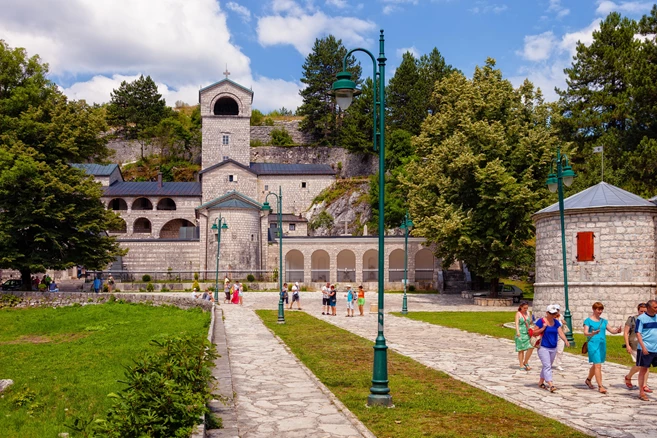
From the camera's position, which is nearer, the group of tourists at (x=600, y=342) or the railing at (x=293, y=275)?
the group of tourists at (x=600, y=342)

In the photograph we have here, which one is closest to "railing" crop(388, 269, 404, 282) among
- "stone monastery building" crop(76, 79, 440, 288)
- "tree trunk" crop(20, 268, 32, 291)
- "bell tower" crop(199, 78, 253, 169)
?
"stone monastery building" crop(76, 79, 440, 288)

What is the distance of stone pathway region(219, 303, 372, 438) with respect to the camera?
8172 millimetres

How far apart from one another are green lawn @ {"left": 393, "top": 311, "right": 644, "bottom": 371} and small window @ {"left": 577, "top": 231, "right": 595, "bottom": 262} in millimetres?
2672

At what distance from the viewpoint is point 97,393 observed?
10391 millimetres

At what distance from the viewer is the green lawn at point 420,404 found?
8250 mm

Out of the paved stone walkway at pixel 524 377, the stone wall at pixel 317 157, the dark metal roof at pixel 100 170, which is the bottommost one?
the paved stone walkway at pixel 524 377

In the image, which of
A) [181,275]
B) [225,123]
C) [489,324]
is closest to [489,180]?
[489,324]

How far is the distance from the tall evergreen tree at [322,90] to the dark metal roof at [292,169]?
906 centimetres

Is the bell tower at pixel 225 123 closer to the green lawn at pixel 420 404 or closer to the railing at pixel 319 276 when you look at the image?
the railing at pixel 319 276

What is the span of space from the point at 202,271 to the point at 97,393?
42.6 metres

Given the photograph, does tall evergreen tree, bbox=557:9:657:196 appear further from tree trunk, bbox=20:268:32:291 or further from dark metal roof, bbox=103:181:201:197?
dark metal roof, bbox=103:181:201:197

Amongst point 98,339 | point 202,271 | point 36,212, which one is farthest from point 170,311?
point 202,271

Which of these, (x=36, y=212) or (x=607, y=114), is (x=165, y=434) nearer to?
(x=36, y=212)

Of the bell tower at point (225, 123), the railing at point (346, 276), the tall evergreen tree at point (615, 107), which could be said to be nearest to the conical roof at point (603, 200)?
the tall evergreen tree at point (615, 107)
